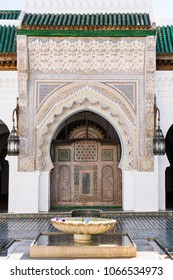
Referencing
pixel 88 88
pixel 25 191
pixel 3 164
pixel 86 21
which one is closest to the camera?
pixel 25 191

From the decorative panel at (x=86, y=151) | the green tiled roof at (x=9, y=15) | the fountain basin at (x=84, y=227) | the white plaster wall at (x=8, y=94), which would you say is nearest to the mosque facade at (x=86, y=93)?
the white plaster wall at (x=8, y=94)

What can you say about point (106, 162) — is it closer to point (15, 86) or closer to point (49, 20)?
point (15, 86)

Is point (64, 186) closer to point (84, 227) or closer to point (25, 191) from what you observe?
point (25, 191)

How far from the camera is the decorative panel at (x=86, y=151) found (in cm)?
765

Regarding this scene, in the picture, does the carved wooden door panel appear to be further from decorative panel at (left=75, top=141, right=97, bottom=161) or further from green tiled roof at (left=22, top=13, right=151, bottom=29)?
green tiled roof at (left=22, top=13, right=151, bottom=29)

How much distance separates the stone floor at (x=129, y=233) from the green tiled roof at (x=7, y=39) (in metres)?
2.46

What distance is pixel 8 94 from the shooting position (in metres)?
7.06

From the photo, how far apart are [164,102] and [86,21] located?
169cm

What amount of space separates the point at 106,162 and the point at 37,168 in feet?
3.97

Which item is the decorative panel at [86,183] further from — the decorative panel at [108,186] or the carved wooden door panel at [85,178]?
the decorative panel at [108,186]

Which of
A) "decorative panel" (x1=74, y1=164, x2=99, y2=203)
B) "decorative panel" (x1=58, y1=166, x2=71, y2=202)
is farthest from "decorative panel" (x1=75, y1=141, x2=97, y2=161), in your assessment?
"decorative panel" (x1=58, y1=166, x2=71, y2=202)

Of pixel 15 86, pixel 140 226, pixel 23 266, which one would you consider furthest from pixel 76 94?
pixel 23 266

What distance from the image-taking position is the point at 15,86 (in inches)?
278

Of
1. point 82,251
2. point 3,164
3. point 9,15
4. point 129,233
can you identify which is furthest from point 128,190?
point 9,15
